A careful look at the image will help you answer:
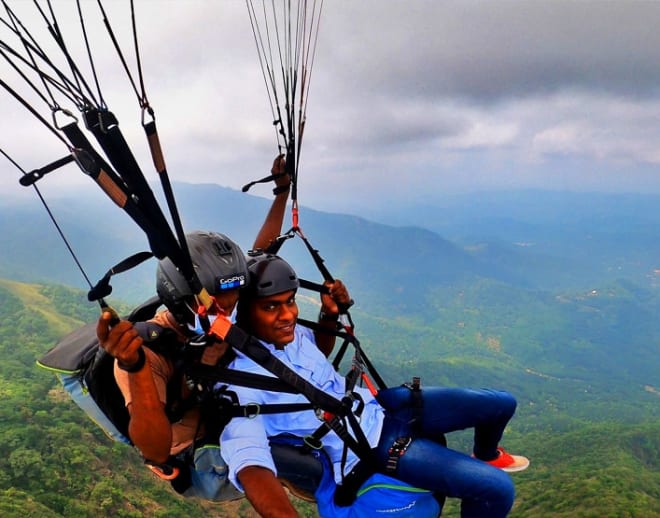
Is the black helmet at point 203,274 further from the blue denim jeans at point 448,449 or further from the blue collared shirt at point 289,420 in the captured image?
the blue denim jeans at point 448,449

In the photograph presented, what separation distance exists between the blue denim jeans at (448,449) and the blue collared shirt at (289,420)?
188mm

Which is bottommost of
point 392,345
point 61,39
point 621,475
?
point 392,345

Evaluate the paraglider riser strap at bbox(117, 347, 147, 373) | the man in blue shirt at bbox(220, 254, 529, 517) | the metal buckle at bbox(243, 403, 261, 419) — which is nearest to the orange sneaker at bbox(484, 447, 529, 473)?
the man in blue shirt at bbox(220, 254, 529, 517)

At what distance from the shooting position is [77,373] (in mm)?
3029

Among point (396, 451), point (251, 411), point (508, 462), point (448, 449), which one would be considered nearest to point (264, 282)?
point (251, 411)

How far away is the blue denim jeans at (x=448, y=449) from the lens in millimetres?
3182

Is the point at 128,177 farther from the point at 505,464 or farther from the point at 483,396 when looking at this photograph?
the point at 505,464

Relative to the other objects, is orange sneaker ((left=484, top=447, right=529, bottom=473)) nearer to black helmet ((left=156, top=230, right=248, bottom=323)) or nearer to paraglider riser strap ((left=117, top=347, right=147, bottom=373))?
black helmet ((left=156, top=230, right=248, bottom=323))

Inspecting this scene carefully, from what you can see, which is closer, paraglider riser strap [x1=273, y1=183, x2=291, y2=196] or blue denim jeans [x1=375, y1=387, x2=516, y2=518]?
blue denim jeans [x1=375, y1=387, x2=516, y2=518]

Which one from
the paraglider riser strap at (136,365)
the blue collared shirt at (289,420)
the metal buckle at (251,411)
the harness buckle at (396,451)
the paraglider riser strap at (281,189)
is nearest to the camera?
the paraglider riser strap at (136,365)

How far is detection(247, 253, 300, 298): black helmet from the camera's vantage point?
10.9ft

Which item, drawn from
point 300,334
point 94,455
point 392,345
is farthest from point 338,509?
point 392,345

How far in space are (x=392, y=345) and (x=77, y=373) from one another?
20074 centimetres

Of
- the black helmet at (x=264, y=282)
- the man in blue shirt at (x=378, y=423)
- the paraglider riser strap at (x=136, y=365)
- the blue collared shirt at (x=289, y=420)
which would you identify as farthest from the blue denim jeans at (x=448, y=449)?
the paraglider riser strap at (x=136, y=365)
